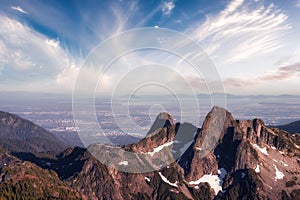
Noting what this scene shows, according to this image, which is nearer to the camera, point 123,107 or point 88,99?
point 88,99

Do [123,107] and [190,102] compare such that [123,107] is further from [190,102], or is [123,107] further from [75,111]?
[75,111]

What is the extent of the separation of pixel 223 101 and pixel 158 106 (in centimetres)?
3378

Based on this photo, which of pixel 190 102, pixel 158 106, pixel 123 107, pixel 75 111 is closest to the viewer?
pixel 75 111

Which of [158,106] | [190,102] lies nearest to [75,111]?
[158,106]

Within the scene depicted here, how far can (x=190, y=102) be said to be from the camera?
478 ft

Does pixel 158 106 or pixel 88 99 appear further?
pixel 158 106

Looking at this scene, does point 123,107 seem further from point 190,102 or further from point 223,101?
point 223,101

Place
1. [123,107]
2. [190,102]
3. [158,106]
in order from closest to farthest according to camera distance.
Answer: [158,106] < [123,107] < [190,102]

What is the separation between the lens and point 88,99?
93.5 meters

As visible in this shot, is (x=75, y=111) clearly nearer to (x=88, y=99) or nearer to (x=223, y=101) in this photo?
(x=88, y=99)

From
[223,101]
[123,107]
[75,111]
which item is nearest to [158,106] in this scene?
[123,107]

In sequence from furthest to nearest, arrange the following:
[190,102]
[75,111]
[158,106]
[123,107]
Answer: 1. [190,102]
2. [123,107]
3. [158,106]
4. [75,111]

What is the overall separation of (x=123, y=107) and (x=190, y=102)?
106 ft

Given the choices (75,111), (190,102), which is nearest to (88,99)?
(75,111)
